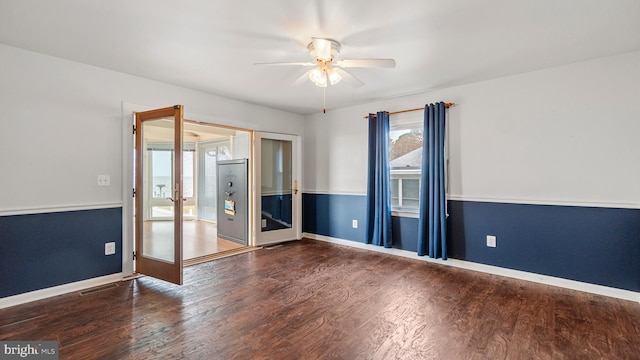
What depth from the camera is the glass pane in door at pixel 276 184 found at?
203 inches

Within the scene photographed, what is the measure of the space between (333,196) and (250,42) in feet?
10.7

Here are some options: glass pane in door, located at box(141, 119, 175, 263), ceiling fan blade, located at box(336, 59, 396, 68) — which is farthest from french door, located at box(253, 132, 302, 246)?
ceiling fan blade, located at box(336, 59, 396, 68)

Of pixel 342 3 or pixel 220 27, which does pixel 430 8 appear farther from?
pixel 220 27

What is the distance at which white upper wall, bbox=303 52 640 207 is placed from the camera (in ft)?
9.62

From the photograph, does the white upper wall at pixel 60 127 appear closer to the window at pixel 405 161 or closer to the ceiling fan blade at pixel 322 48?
the ceiling fan blade at pixel 322 48

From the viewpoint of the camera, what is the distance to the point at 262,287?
10.4ft

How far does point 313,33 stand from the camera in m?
2.46

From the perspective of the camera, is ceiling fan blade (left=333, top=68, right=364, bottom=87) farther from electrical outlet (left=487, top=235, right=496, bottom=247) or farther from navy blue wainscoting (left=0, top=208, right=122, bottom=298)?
navy blue wainscoting (left=0, top=208, right=122, bottom=298)

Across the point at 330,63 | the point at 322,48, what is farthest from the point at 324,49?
the point at 330,63

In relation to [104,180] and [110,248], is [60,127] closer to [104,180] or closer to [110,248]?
[104,180]

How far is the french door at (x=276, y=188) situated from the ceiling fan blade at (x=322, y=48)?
8.71 ft

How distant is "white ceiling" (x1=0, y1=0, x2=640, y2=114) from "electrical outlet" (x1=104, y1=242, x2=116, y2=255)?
201 cm

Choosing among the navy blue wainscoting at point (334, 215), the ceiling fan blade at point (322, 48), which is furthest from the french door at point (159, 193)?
the navy blue wainscoting at point (334, 215)

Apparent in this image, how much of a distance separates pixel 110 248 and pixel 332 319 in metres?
2.68
